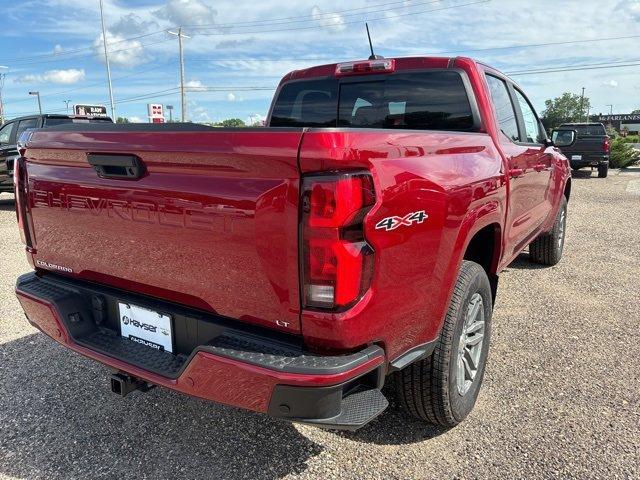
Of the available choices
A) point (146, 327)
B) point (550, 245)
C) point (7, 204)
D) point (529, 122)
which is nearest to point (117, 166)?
point (146, 327)

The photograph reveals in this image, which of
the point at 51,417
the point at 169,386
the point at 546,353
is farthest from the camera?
the point at 546,353

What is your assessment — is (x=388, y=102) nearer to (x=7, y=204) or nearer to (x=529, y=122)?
(x=529, y=122)

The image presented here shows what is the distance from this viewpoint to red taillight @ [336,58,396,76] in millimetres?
3410

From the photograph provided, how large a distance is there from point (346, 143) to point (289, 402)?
36.9 inches

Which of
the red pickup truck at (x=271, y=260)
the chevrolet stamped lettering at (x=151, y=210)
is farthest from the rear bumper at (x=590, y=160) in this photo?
the chevrolet stamped lettering at (x=151, y=210)

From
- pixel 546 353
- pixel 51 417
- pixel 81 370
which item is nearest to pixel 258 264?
pixel 51 417

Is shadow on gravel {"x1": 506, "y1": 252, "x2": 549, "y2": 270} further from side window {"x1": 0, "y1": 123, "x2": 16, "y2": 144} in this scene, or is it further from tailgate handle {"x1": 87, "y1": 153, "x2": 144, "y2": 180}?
side window {"x1": 0, "y1": 123, "x2": 16, "y2": 144}

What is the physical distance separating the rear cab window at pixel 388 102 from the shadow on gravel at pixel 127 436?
6.90 ft

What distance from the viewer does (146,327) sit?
2.29 metres

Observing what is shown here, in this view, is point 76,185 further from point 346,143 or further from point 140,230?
point 346,143

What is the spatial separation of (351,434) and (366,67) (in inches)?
93.5

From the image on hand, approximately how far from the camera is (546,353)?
363 centimetres

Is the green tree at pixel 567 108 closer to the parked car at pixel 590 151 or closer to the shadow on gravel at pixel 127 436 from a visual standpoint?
the parked car at pixel 590 151

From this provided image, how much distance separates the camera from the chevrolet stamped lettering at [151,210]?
6.29ft
